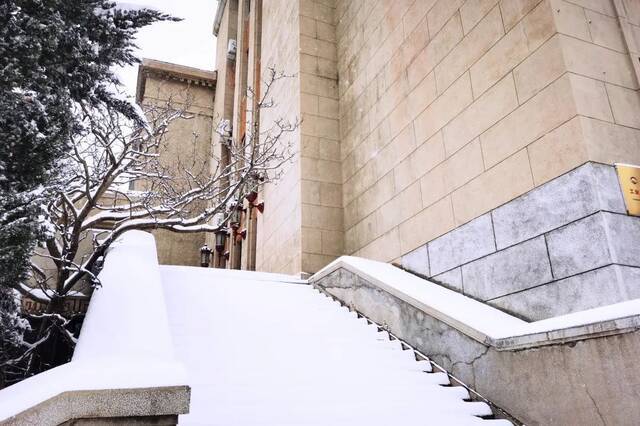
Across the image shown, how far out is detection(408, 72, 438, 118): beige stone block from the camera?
7.69 metres

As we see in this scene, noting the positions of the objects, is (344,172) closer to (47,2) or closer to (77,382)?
(47,2)

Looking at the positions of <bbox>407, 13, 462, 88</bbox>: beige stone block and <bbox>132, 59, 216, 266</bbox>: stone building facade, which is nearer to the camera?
<bbox>407, 13, 462, 88</bbox>: beige stone block

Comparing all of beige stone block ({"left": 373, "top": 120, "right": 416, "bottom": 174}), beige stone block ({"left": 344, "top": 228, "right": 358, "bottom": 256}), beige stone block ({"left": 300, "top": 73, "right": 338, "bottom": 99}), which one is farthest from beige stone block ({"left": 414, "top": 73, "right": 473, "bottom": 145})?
beige stone block ({"left": 300, "top": 73, "right": 338, "bottom": 99})

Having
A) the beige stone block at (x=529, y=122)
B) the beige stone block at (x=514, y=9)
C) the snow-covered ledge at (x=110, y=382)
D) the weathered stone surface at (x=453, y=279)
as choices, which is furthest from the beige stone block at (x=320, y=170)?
the snow-covered ledge at (x=110, y=382)

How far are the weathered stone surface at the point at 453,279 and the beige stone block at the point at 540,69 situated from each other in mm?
2460

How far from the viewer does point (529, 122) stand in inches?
221

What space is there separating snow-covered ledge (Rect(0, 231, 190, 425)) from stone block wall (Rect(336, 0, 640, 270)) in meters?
4.47

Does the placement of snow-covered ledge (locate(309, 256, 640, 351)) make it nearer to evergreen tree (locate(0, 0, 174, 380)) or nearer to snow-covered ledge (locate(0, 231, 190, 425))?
snow-covered ledge (locate(0, 231, 190, 425))

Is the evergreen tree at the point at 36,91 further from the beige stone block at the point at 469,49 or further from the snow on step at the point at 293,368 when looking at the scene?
the beige stone block at the point at 469,49

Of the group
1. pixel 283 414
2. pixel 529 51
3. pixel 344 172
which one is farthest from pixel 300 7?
pixel 283 414

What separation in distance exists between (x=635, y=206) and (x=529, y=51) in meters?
2.27

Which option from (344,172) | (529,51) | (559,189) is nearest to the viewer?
(559,189)

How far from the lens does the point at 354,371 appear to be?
4637 millimetres

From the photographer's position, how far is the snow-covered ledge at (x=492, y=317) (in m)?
3.31
